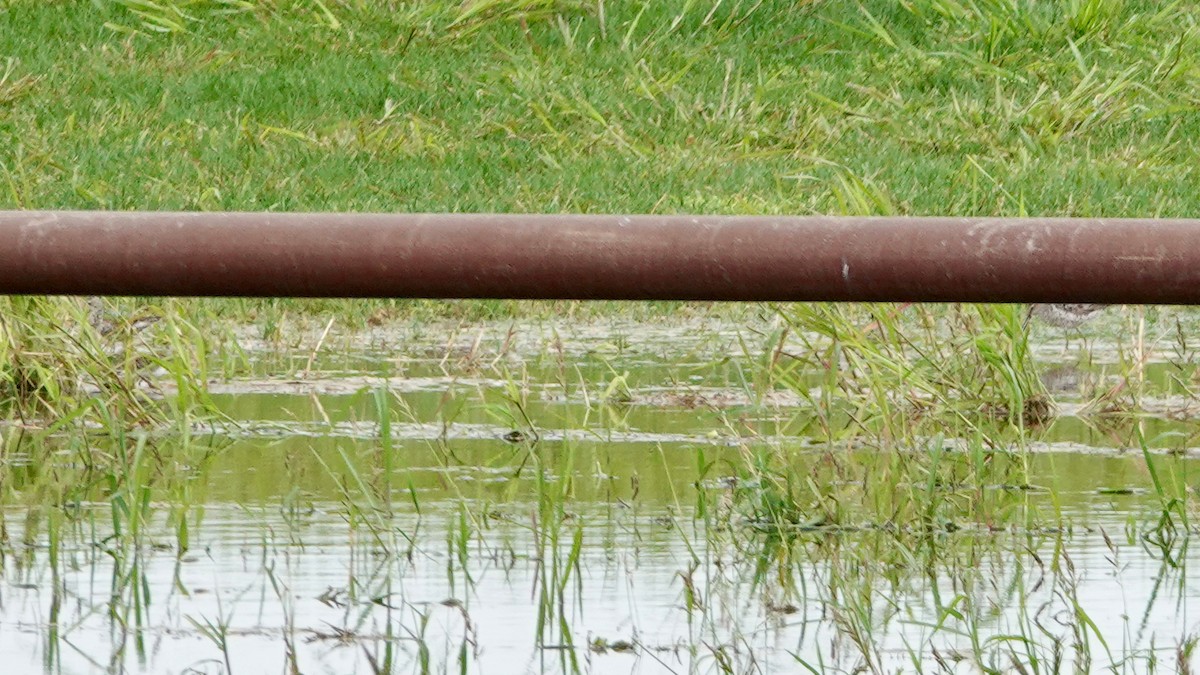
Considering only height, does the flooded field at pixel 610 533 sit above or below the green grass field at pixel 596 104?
below

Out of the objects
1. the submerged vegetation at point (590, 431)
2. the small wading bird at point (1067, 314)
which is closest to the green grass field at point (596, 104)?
the submerged vegetation at point (590, 431)

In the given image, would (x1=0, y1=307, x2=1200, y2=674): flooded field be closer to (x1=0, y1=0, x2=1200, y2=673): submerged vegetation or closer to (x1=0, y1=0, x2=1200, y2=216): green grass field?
(x1=0, y1=0, x2=1200, y2=673): submerged vegetation

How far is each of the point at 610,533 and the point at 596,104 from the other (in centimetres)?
536

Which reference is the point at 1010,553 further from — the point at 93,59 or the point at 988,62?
the point at 93,59

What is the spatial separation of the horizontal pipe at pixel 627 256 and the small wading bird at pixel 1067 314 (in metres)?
3.62

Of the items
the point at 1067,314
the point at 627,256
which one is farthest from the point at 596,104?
the point at 627,256

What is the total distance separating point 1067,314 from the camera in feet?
17.0

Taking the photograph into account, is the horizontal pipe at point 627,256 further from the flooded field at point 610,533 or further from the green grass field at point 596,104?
the green grass field at point 596,104

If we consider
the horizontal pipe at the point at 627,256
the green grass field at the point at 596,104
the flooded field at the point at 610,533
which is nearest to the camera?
the horizontal pipe at the point at 627,256

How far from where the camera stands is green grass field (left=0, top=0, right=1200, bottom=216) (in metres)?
6.94

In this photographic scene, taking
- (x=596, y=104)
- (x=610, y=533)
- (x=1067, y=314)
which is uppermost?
(x=596, y=104)

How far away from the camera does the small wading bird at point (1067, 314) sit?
5176mm

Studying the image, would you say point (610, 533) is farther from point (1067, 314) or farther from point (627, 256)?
point (1067, 314)

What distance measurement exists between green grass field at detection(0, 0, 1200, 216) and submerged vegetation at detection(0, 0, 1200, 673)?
0.10ft
